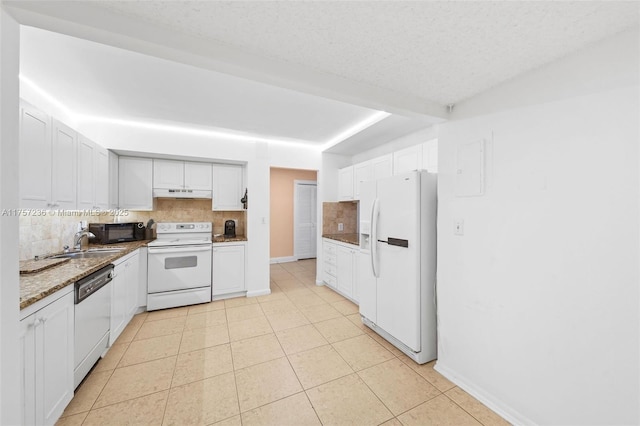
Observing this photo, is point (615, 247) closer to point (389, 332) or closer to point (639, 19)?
point (639, 19)

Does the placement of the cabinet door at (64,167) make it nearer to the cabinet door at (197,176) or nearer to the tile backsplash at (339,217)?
the cabinet door at (197,176)

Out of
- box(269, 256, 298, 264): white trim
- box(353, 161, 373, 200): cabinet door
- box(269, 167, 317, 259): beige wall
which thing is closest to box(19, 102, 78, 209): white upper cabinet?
box(353, 161, 373, 200): cabinet door

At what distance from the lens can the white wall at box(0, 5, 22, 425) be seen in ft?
3.01

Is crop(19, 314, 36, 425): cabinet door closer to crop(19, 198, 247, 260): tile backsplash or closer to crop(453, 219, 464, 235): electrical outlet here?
crop(19, 198, 247, 260): tile backsplash

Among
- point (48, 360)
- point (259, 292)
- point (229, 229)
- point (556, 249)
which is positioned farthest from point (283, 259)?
point (556, 249)

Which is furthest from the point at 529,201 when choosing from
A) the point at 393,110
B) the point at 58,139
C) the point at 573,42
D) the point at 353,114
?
the point at 58,139

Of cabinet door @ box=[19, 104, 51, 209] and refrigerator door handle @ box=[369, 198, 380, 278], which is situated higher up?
cabinet door @ box=[19, 104, 51, 209]

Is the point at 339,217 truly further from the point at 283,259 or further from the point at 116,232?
the point at 116,232

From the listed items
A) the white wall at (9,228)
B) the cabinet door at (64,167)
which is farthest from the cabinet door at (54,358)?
the cabinet door at (64,167)

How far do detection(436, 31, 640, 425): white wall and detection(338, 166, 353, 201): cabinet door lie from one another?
216 centimetres

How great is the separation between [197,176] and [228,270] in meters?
1.52

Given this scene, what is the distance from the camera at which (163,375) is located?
6.25 feet

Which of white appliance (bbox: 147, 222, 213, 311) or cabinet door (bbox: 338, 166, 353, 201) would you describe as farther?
cabinet door (bbox: 338, 166, 353, 201)

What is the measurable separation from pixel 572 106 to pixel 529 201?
21.7 inches
